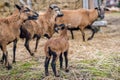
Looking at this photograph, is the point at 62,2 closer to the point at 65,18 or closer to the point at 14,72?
the point at 65,18

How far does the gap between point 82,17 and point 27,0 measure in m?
2.25

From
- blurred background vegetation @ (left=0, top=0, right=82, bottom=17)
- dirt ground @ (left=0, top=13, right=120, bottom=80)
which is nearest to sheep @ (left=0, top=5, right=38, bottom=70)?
dirt ground @ (left=0, top=13, right=120, bottom=80)

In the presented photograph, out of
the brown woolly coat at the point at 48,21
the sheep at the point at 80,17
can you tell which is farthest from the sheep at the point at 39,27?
the sheep at the point at 80,17

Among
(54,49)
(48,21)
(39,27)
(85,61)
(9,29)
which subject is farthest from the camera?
(48,21)

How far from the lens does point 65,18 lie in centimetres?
1259

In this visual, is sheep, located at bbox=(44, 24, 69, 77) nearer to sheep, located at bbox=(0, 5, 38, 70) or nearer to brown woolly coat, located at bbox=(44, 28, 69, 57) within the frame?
brown woolly coat, located at bbox=(44, 28, 69, 57)

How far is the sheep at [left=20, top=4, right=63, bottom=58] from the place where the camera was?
31.1ft

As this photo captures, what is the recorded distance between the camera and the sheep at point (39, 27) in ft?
31.1

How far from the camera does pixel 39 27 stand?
33.2ft

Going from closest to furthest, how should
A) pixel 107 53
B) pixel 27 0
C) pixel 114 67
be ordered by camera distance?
pixel 114 67 → pixel 107 53 → pixel 27 0

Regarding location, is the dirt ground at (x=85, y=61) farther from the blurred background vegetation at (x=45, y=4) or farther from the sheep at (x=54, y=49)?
the blurred background vegetation at (x=45, y=4)

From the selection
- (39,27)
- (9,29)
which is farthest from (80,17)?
(9,29)

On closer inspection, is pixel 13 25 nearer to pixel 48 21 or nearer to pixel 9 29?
pixel 9 29

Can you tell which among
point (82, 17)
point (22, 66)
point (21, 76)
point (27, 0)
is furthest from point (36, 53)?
point (27, 0)
